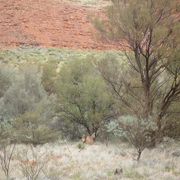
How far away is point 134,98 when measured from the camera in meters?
18.1

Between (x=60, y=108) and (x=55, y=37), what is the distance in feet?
89.4

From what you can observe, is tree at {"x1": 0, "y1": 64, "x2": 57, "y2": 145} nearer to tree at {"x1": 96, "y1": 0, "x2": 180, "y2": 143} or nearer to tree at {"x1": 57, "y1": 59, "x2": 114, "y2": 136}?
tree at {"x1": 57, "y1": 59, "x2": 114, "y2": 136}

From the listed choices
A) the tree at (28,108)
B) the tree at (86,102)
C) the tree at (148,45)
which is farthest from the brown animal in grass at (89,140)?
the tree at (148,45)

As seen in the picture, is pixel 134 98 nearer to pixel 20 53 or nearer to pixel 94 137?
pixel 94 137

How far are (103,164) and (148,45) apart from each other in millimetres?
4783

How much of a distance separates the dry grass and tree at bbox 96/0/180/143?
1.64 meters

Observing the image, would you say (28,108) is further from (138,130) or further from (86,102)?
(138,130)

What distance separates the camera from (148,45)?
642 inches

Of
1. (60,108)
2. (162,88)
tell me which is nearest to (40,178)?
(162,88)

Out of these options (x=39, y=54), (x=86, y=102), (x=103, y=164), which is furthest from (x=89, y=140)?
(x=39, y=54)

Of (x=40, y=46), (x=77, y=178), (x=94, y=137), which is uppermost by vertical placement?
(x=77, y=178)

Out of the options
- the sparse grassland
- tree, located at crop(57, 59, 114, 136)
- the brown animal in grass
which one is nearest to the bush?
the brown animal in grass

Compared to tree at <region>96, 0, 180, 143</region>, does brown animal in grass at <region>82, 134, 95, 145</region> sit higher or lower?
lower

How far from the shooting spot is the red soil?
154ft
